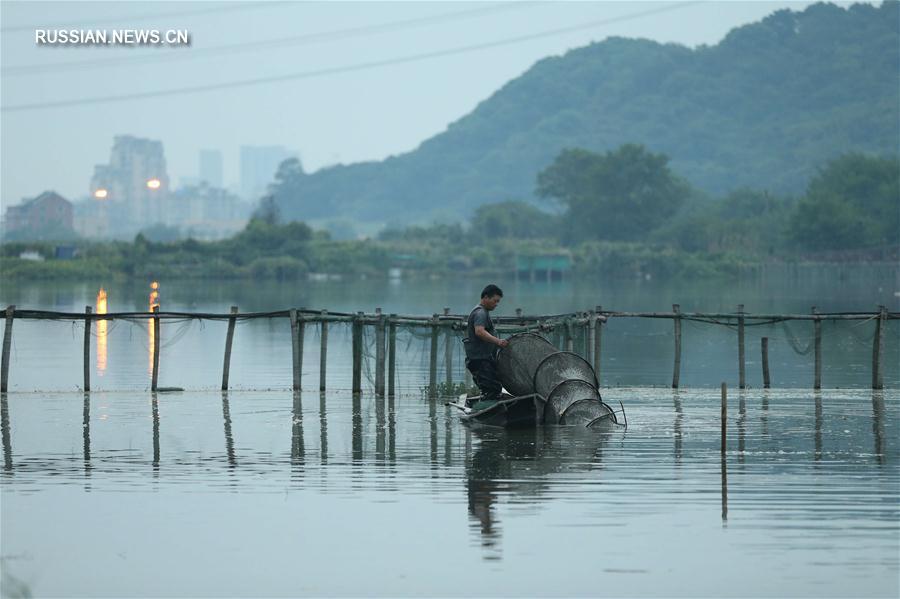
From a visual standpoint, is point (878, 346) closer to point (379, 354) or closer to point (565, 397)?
point (565, 397)

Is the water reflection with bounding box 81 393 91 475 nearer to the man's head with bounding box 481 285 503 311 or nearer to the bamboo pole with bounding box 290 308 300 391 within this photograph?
the bamboo pole with bounding box 290 308 300 391

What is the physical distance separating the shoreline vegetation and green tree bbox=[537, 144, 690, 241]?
157 millimetres

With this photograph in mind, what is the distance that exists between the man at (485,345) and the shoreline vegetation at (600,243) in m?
95.7

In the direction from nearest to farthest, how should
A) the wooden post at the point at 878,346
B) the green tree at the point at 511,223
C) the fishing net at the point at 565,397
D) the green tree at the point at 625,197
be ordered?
the fishing net at the point at 565,397 < the wooden post at the point at 878,346 < the green tree at the point at 625,197 < the green tree at the point at 511,223

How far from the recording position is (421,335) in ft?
76.9

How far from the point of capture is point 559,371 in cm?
1825

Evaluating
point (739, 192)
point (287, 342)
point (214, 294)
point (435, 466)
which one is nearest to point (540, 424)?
point (435, 466)

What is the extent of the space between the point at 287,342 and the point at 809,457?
105ft

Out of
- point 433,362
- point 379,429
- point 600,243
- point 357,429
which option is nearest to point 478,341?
point 379,429

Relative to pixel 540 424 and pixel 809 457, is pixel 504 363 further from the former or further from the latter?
pixel 809 457

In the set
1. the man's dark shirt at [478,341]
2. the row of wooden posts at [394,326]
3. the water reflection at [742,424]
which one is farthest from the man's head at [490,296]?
the water reflection at [742,424]

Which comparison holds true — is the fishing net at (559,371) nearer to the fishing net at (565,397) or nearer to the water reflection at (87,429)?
the fishing net at (565,397)

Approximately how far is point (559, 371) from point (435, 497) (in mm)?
4666

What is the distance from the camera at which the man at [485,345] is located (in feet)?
59.8
